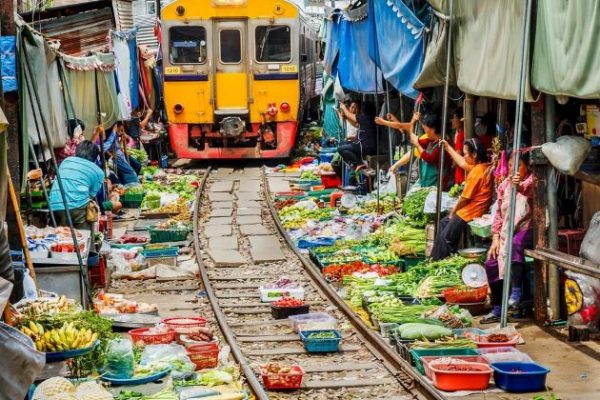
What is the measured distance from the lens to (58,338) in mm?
8258

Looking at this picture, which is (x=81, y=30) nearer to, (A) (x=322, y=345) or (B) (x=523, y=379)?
(A) (x=322, y=345)

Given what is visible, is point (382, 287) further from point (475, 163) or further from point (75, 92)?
point (75, 92)

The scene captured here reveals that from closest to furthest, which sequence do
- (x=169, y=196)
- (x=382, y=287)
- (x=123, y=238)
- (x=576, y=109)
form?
(x=576, y=109) < (x=382, y=287) < (x=123, y=238) < (x=169, y=196)

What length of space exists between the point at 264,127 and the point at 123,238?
30.9 ft

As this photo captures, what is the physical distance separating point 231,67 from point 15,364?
60.1 ft

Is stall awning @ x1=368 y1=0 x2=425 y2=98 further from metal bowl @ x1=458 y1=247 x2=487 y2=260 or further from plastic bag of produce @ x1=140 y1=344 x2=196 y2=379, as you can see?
plastic bag of produce @ x1=140 y1=344 x2=196 y2=379

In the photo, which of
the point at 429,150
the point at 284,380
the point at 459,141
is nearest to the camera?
the point at 284,380

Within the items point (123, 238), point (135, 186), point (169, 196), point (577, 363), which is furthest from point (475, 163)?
point (135, 186)

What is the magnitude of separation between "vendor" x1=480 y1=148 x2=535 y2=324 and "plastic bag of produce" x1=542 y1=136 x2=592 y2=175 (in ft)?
1.87

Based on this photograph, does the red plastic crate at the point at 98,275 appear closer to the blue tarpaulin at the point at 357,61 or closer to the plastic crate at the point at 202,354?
the plastic crate at the point at 202,354

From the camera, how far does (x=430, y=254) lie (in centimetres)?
1276

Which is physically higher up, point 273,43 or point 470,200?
point 273,43

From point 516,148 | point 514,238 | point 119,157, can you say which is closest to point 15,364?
point 516,148

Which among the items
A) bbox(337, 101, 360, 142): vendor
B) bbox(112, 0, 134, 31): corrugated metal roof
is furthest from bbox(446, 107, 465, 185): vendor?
bbox(112, 0, 134, 31): corrugated metal roof
